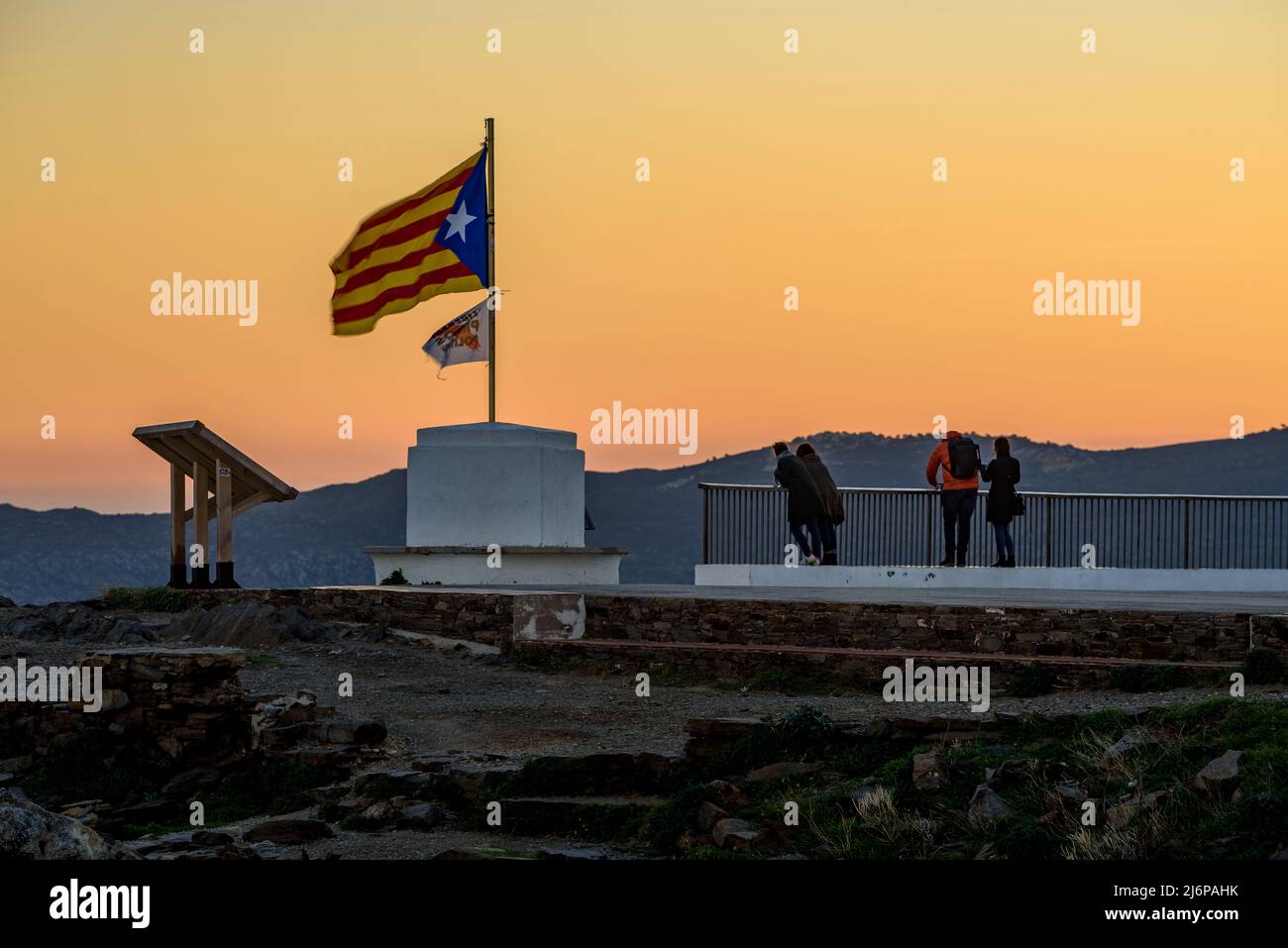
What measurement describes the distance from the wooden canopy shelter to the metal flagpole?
3540 mm

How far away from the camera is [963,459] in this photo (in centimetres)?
2562

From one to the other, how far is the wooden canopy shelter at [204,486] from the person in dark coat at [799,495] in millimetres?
7191

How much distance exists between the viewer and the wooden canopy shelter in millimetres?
24969

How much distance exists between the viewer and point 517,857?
1043 centimetres

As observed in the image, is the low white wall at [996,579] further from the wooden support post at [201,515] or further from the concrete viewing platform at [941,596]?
the wooden support post at [201,515]

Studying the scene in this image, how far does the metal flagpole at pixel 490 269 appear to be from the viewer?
27.5 m

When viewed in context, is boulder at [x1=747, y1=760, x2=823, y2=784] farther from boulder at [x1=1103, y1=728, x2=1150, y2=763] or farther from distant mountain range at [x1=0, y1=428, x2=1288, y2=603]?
distant mountain range at [x1=0, y1=428, x2=1288, y2=603]

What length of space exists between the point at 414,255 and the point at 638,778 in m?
15.4

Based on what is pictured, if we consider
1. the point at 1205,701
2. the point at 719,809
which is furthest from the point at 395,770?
the point at 1205,701
